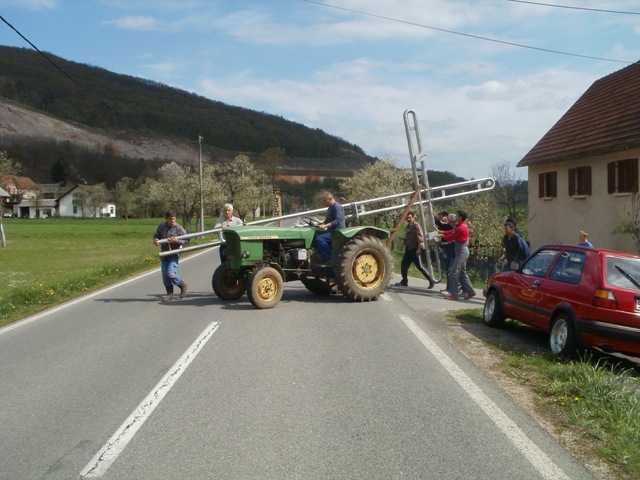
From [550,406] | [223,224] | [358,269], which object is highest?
[223,224]

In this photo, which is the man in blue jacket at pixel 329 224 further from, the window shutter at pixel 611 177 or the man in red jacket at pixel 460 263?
the window shutter at pixel 611 177

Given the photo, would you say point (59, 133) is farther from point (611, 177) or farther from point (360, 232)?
point (360, 232)

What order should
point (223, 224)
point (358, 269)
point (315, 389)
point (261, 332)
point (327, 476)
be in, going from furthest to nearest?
point (223, 224) < point (358, 269) < point (261, 332) < point (315, 389) < point (327, 476)

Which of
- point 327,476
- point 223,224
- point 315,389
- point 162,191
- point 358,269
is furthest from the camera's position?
point 162,191

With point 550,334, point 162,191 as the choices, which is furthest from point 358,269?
point 162,191

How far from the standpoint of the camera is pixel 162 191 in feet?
183

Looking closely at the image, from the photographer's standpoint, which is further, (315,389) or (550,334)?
(550,334)

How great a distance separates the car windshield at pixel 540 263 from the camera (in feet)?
31.3

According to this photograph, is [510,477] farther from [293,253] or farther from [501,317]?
[293,253]

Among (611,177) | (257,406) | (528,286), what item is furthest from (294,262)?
(611,177)

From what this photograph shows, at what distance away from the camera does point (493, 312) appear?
10602 mm

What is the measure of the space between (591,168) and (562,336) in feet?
55.5

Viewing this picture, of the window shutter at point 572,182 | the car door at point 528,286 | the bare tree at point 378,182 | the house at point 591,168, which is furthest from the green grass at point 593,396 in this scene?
the bare tree at point 378,182

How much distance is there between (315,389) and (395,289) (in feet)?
30.9
